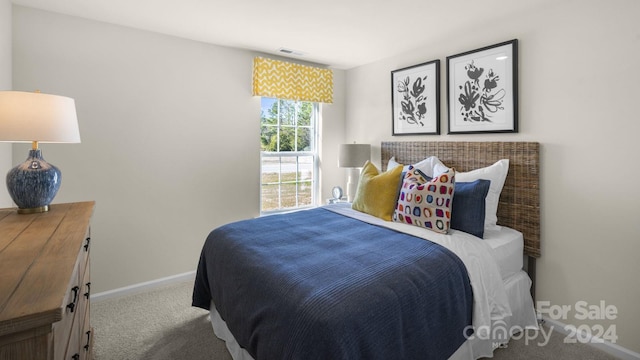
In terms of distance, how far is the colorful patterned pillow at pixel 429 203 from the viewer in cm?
218

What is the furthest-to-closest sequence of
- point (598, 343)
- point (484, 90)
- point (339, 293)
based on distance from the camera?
point (484, 90)
point (598, 343)
point (339, 293)

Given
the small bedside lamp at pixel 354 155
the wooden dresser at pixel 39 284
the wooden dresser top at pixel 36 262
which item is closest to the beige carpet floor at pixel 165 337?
the wooden dresser at pixel 39 284

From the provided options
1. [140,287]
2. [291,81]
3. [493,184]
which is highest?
[291,81]

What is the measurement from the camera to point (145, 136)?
9.44ft

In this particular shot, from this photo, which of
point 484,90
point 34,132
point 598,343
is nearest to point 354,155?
point 484,90

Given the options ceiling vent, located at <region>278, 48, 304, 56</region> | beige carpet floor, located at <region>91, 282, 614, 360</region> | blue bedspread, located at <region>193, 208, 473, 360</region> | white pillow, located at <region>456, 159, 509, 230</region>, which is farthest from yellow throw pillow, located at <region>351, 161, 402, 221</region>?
ceiling vent, located at <region>278, 48, 304, 56</region>

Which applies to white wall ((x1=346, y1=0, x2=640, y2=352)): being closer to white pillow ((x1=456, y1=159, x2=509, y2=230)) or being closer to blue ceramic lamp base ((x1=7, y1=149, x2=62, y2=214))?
white pillow ((x1=456, y1=159, x2=509, y2=230))

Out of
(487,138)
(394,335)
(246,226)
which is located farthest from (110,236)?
(487,138)

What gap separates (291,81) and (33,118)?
2550mm

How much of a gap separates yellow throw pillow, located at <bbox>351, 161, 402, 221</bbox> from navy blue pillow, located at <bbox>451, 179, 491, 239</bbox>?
484 mm

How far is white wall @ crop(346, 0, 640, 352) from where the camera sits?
1953 millimetres

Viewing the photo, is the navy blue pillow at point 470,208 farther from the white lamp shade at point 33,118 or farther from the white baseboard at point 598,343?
the white lamp shade at point 33,118

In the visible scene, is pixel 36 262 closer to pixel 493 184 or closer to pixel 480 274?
pixel 480 274

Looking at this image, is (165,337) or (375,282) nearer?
(375,282)
